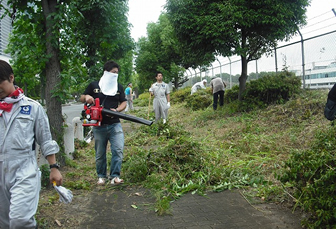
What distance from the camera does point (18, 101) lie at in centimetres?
265

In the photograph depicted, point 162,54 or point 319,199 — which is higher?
point 162,54

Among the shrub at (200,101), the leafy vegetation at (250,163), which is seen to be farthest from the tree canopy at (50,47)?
the shrub at (200,101)

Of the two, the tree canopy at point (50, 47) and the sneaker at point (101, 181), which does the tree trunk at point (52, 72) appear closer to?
the tree canopy at point (50, 47)

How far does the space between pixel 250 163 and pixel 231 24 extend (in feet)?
21.4

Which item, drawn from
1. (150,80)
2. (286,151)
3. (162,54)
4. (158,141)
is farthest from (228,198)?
(150,80)

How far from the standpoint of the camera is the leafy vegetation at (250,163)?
11.0ft

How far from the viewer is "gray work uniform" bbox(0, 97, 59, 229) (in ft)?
8.07

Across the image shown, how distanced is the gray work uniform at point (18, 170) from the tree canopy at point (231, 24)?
8.80 metres

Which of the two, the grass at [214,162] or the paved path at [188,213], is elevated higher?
the grass at [214,162]

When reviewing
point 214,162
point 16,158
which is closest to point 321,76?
point 214,162

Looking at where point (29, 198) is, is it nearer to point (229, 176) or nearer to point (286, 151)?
point (229, 176)

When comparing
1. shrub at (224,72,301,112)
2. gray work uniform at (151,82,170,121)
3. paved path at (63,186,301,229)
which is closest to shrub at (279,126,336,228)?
paved path at (63,186,301,229)

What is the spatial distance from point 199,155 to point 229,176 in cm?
71

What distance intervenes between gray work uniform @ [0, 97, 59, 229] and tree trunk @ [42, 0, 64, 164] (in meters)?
3.02
